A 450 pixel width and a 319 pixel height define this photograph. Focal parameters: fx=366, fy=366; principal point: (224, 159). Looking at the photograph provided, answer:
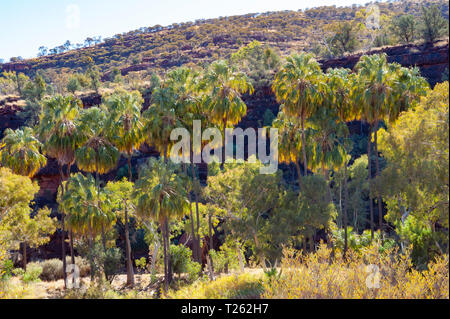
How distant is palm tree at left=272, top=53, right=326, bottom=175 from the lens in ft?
63.8

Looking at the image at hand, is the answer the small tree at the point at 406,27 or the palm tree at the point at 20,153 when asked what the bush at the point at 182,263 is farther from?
the small tree at the point at 406,27

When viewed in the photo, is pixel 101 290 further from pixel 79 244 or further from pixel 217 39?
pixel 217 39

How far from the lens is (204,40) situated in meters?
99.8

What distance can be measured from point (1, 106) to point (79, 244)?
3527 cm

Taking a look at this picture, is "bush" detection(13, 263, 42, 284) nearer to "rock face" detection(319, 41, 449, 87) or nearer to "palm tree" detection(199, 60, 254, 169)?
"palm tree" detection(199, 60, 254, 169)

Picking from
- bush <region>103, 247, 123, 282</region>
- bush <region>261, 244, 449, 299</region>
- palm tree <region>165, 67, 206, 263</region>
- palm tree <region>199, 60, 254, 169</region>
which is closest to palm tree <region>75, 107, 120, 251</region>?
bush <region>103, 247, 123, 282</region>

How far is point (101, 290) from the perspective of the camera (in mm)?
15172

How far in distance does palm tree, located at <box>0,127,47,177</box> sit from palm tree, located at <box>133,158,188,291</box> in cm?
855

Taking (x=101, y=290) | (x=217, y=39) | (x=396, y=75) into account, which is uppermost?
(x=217, y=39)

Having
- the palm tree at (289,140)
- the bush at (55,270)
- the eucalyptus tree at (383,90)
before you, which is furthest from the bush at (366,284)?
the bush at (55,270)

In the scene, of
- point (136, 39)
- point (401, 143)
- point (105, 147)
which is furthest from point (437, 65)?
point (136, 39)

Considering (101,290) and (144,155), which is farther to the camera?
(144,155)

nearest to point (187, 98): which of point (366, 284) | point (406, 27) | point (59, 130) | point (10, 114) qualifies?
point (59, 130)

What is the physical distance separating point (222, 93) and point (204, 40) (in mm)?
84574
